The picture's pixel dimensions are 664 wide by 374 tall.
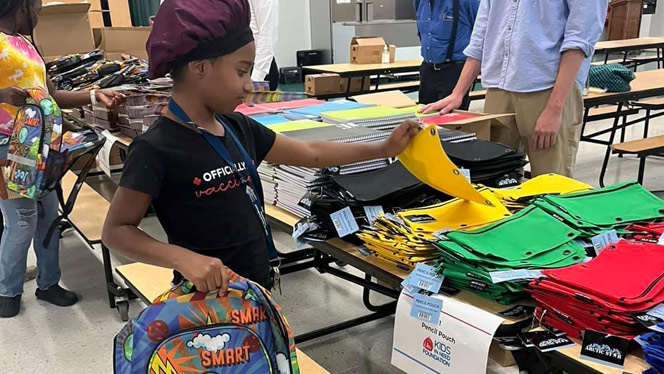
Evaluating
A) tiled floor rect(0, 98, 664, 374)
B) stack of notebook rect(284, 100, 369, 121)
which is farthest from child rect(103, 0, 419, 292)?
tiled floor rect(0, 98, 664, 374)

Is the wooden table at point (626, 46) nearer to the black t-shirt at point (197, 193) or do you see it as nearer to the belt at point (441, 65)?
the belt at point (441, 65)

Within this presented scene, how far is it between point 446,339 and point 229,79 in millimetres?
714

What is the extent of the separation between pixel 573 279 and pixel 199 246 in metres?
0.76

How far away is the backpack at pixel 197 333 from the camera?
1.12 m

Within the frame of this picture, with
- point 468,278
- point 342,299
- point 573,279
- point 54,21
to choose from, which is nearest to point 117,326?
point 342,299

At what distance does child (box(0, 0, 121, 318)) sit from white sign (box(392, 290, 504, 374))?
6.07 feet

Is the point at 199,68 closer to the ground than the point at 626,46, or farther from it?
farther from it

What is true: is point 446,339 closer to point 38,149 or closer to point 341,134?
point 341,134

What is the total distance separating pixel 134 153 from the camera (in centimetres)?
111

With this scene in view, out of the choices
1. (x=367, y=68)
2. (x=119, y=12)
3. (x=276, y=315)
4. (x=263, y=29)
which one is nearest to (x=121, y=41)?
→ (x=263, y=29)

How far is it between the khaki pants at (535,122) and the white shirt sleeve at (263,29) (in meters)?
2.25

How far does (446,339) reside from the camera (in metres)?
1.28

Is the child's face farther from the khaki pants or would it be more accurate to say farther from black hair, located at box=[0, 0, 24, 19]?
black hair, located at box=[0, 0, 24, 19]

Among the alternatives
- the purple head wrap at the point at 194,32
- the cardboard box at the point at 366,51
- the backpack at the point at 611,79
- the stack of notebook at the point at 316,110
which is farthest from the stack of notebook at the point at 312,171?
the cardboard box at the point at 366,51
